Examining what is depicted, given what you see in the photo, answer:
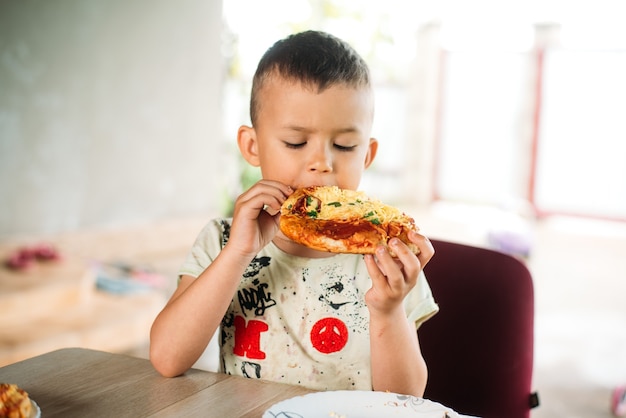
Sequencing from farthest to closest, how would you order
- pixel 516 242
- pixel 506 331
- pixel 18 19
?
pixel 516 242, pixel 18 19, pixel 506 331

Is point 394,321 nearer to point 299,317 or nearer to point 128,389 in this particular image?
point 299,317

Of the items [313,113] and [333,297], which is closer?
[313,113]

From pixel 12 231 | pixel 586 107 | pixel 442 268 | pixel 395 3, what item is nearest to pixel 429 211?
pixel 586 107

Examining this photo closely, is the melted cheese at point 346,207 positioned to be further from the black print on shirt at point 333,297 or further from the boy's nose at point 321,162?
the black print on shirt at point 333,297

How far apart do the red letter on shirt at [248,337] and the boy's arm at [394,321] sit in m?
0.26

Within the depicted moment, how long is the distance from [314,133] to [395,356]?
462 millimetres

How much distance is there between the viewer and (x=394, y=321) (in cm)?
127

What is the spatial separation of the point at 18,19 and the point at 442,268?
4117mm

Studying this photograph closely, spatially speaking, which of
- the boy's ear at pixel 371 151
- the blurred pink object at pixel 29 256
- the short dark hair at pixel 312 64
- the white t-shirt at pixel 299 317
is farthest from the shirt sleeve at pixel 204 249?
the blurred pink object at pixel 29 256

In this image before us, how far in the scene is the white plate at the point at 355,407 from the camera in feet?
3.18

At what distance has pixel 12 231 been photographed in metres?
4.88

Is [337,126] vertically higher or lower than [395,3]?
lower

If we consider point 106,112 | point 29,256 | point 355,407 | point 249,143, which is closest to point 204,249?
point 249,143

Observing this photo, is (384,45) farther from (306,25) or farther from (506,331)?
(506,331)
